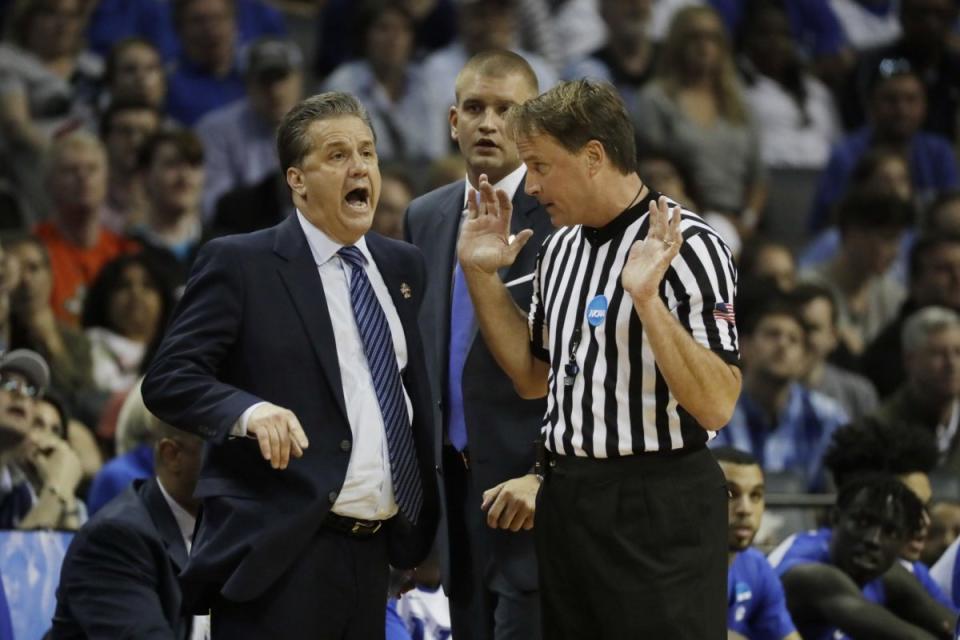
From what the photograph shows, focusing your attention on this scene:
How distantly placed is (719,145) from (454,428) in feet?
19.3

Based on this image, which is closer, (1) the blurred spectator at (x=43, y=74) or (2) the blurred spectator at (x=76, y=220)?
(2) the blurred spectator at (x=76, y=220)

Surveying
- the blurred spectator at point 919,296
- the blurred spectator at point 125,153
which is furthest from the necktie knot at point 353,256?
the blurred spectator at point 919,296

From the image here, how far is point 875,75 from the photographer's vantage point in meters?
10.8

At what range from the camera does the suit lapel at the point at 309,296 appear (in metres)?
3.84

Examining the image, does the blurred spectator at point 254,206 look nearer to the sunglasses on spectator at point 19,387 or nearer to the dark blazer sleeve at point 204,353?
the sunglasses on spectator at point 19,387

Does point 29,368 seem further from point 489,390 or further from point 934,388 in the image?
point 934,388

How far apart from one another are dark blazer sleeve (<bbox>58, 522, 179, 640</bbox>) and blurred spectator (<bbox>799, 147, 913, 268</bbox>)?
593 cm

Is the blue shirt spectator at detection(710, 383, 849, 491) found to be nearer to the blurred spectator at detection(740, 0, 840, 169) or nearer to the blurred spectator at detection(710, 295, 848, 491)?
the blurred spectator at detection(710, 295, 848, 491)

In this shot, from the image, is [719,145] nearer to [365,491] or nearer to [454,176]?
[454,176]

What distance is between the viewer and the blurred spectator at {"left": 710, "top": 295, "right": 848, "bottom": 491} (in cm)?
766

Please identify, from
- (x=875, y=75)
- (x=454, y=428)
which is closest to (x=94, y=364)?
(x=454, y=428)

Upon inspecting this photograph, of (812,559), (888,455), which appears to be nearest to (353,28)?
(888,455)

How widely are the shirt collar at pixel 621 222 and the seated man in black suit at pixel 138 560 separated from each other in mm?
1687

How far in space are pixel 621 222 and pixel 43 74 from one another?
20.2ft
